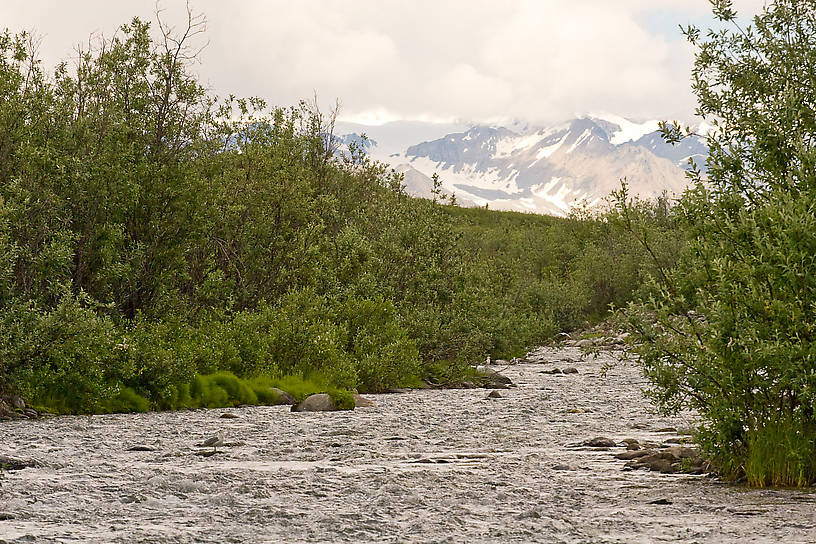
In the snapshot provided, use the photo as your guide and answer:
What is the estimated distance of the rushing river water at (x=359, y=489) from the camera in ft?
27.2

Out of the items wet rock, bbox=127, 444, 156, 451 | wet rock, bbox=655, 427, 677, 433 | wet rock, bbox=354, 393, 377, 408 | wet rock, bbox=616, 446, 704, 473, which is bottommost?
wet rock, bbox=127, 444, 156, 451

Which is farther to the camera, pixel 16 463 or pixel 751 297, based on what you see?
pixel 16 463

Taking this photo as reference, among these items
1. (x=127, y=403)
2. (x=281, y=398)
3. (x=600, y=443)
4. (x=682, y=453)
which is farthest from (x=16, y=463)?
(x=281, y=398)

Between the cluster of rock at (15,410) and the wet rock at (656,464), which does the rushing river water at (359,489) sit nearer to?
the wet rock at (656,464)

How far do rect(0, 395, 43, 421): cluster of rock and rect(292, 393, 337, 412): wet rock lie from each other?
5924 mm

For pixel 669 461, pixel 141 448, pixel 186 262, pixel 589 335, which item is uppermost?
pixel 186 262

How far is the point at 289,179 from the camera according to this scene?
35.1 m

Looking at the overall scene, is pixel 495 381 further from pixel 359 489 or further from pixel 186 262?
pixel 359 489

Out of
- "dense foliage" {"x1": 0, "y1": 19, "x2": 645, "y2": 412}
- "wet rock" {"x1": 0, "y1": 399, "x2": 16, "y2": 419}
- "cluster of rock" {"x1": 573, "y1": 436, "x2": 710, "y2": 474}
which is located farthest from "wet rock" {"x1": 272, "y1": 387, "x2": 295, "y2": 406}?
"cluster of rock" {"x1": 573, "y1": 436, "x2": 710, "y2": 474}

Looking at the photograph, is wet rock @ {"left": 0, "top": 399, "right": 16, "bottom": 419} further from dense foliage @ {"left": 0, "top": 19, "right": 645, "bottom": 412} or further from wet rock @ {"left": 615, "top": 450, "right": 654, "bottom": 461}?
wet rock @ {"left": 615, "top": 450, "right": 654, "bottom": 461}

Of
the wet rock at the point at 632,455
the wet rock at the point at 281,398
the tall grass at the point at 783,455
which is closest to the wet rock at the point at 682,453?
the wet rock at the point at 632,455

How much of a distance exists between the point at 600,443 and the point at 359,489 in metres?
6.20

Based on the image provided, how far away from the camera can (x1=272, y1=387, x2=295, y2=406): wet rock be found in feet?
78.2

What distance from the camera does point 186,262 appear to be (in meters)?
27.7
